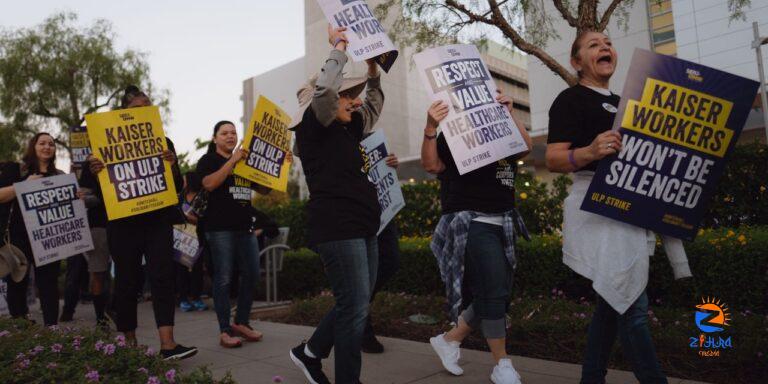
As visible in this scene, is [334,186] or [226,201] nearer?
[334,186]

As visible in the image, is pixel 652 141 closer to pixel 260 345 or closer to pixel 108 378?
pixel 108 378

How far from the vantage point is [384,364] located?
12.9 ft

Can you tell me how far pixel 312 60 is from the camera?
4903cm

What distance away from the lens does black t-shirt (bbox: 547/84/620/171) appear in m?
2.82

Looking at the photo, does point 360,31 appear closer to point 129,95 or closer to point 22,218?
point 129,95

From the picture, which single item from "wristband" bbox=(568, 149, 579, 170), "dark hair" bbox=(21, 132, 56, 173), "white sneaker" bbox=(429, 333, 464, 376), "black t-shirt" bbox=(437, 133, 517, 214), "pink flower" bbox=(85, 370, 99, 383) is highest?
"dark hair" bbox=(21, 132, 56, 173)

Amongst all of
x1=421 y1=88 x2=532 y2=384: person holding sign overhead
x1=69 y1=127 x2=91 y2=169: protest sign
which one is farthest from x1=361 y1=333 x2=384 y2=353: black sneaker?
x1=69 y1=127 x2=91 y2=169: protest sign

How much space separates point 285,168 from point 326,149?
98.1 inches

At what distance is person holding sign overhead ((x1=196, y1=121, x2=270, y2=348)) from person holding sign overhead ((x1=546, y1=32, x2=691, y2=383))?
2.74 m

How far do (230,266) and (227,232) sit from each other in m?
0.28

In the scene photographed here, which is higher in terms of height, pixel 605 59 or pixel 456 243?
pixel 605 59

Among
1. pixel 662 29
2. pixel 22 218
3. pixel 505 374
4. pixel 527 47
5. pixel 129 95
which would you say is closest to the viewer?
pixel 505 374

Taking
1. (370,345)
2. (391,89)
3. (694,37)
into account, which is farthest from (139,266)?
(391,89)

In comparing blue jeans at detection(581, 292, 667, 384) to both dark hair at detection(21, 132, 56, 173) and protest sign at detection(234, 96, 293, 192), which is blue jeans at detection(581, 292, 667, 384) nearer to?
protest sign at detection(234, 96, 293, 192)
